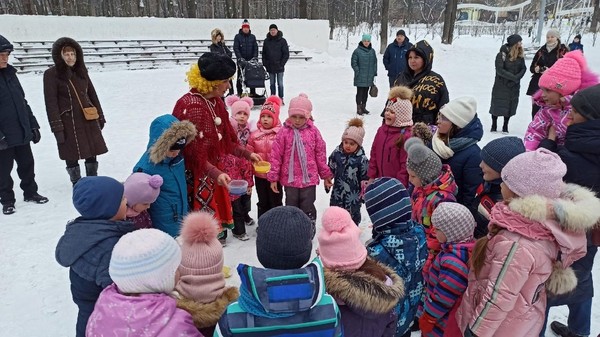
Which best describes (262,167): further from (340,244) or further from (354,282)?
(354,282)

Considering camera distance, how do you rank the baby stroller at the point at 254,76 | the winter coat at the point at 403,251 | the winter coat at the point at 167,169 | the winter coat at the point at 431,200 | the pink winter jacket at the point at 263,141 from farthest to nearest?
the baby stroller at the point at 254,76, the pink winter jacket at the point at 263,141, the winter coat at the point at 167,169, the winter coat at the point at 431,200, the winter coat at the point at 403,251

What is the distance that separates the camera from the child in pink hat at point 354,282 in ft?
5.58

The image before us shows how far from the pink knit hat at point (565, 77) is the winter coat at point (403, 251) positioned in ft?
6.18

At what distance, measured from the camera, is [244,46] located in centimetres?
1124

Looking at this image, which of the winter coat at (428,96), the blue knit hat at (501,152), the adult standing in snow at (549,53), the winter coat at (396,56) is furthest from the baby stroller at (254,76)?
the blue knit hat at (501,152)

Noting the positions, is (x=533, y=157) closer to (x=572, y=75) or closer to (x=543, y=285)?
(x=543, y=285)

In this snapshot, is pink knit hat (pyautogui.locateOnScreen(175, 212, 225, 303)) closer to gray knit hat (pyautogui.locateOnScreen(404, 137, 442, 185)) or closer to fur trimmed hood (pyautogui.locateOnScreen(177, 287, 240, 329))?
fur trimmed hood (pyautogui.locateOnScreen(177, 287, 240, 329))

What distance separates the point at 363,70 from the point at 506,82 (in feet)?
10.0

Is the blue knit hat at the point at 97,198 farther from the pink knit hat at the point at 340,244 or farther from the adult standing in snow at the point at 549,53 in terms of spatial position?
the adult standing in snow at the point at 549,53

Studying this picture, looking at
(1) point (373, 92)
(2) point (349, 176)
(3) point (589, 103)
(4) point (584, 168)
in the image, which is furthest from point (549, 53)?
(4) point (584, 168)

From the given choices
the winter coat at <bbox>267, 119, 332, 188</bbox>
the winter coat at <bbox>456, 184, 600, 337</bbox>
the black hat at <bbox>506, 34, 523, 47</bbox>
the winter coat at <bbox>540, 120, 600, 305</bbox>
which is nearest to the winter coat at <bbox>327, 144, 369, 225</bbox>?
the winter coat at <bbox>267, 119, 332, 188</bbox>

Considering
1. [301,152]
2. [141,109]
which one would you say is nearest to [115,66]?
[141,109]

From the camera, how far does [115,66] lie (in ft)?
49.3

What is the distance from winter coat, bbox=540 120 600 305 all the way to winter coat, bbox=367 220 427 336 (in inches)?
34.8
